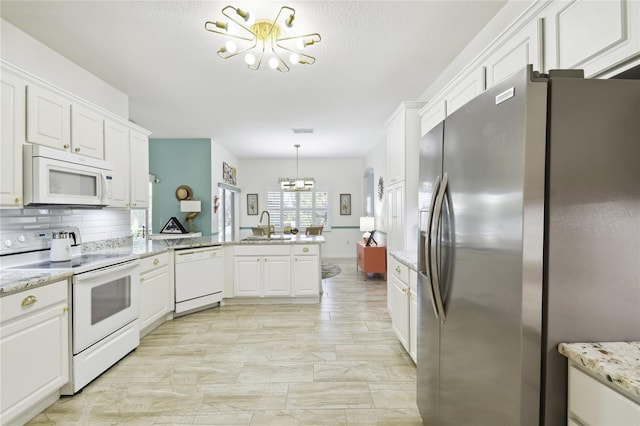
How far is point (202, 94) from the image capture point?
142 inches

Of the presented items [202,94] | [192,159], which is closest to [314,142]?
[192,159]

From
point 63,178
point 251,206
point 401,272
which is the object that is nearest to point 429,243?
point 401,272

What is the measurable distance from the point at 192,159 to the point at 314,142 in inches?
97.4

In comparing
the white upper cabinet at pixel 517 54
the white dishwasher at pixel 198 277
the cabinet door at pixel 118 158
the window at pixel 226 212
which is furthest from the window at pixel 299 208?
the white upper cabinet at pixel 517 54

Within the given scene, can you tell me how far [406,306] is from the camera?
2.50m

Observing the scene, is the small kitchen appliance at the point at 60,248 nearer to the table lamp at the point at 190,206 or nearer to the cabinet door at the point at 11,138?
the cabinet door at the point at 11,138

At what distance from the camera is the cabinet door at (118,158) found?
117 inches

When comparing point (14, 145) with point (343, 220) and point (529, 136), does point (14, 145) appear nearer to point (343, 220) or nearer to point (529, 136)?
point (529, 136)

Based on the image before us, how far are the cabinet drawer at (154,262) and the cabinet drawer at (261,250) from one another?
93 centimetres

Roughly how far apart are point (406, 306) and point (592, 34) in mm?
2033

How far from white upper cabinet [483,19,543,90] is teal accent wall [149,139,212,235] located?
5.08m

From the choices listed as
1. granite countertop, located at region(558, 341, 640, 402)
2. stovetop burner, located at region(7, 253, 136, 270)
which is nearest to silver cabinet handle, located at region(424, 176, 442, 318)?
granite countertop, located at region(558, 341, 640, 402)

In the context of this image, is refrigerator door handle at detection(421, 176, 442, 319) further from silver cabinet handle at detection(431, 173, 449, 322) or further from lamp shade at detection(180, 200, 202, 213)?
lamp shade at detection(180, 200, 202, 213)

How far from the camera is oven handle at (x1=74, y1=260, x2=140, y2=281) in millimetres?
2117
